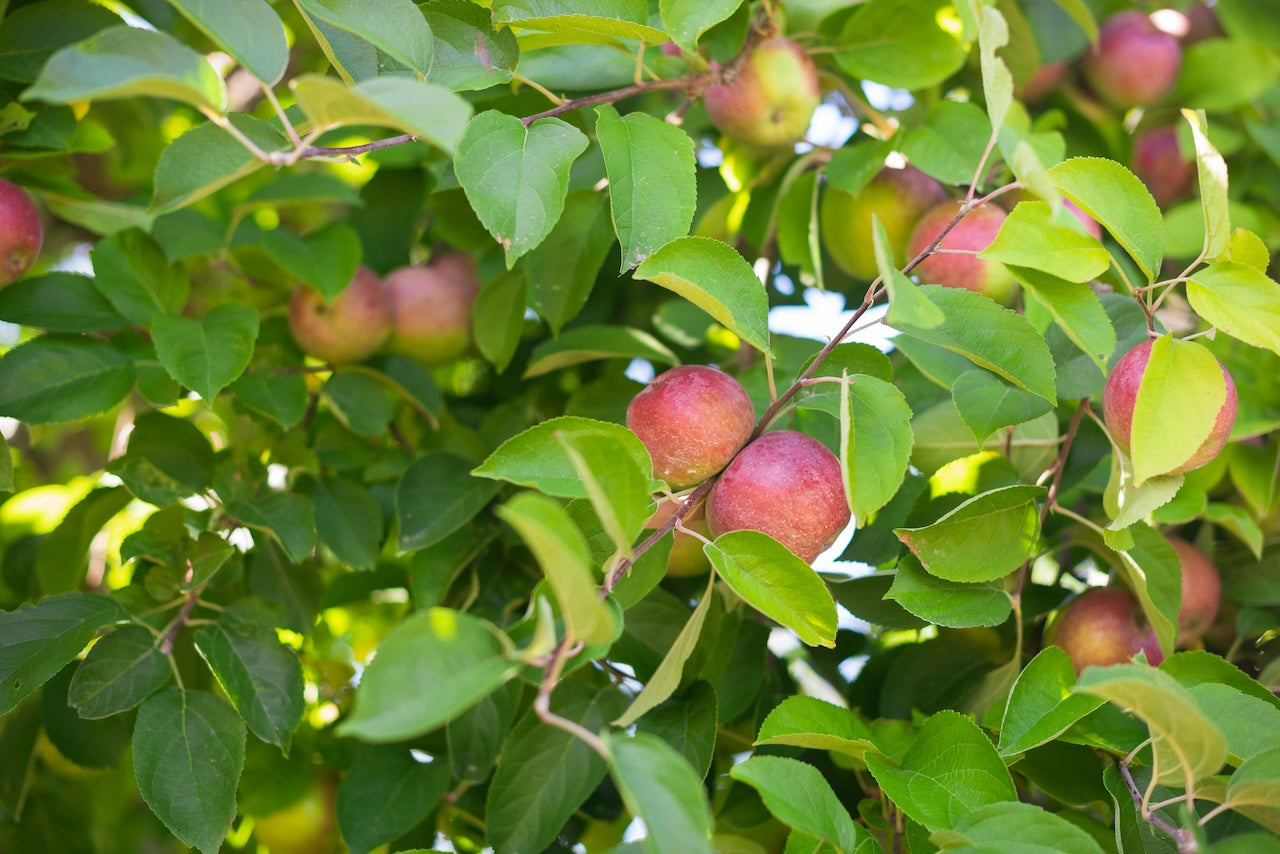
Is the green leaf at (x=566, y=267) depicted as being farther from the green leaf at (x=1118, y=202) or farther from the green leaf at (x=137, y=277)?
the green leaf at (x=1118, y=202)

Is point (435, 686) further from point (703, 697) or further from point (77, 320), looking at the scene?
point (77, 320)

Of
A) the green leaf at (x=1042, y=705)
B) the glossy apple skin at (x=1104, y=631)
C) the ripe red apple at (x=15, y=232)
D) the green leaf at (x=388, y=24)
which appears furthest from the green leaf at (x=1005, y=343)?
the ripe red apple at (x=15, y=232)

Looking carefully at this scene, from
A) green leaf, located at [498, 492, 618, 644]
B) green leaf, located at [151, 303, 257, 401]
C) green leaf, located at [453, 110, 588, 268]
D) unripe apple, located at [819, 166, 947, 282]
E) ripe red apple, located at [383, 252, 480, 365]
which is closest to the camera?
green leaf, located at [498, 492, 618, 644]

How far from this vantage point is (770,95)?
110cm

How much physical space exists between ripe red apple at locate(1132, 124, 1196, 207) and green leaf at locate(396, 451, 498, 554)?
3.73ft

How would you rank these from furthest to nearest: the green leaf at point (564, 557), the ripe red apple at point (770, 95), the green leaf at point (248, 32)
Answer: the ripe red apple at point (770, 95)
the green leaf at point (248, 32)
the green leaf at point (564, 557)

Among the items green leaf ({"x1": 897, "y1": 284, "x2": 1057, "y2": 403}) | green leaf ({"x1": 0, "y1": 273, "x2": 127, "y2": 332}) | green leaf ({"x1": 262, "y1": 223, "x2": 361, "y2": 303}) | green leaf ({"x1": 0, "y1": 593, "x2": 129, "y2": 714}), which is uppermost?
green leaf ({"x1": 897, "y1": 284, "x2": 1057, "y2": 403})

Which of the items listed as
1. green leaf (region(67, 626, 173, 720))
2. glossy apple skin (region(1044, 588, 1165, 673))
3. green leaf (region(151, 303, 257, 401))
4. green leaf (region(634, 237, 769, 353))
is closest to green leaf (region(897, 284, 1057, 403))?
green leaf (region(634, 237, 769, 353))

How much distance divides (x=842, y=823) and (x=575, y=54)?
0.80 meters

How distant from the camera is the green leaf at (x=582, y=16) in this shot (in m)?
0.81

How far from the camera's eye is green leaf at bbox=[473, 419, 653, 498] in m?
0.73

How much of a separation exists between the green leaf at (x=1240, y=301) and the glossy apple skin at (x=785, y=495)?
308mm

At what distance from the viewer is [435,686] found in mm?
544

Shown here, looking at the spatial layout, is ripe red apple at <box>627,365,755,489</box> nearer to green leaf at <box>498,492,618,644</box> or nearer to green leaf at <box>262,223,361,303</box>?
green leaf at <box>498,492,618,644</box>
